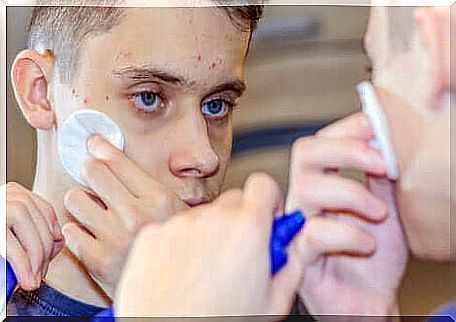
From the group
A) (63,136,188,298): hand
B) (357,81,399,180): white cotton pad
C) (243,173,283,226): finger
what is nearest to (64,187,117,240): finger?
(63,136,188,298): hand

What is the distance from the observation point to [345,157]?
0.63 meters

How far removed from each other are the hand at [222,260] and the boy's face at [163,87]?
1.4 inches

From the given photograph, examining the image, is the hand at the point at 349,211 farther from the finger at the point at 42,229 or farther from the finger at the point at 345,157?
the finger at the point at 42,229

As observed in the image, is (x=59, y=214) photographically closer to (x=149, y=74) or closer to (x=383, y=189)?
(x=149, y=74)

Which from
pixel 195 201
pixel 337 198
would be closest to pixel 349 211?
pixel 337 198

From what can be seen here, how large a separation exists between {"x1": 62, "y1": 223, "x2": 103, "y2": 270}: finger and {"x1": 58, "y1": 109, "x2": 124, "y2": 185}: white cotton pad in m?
0.04

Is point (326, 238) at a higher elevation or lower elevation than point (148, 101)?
lower

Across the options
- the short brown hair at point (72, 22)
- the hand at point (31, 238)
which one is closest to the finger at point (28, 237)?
the hand at point (31, 238)

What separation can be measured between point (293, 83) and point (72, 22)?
0.18m

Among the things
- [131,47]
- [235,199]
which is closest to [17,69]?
[131,47]

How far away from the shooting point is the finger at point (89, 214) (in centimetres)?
65

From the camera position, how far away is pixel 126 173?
654mm

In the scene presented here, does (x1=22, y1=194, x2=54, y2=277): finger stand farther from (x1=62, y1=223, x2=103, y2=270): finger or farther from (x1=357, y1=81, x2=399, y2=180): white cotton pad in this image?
(x1=357, y1=81, x2=399, y2=180): white cotton pad

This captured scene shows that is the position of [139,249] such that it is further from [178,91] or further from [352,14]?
[352,14]
